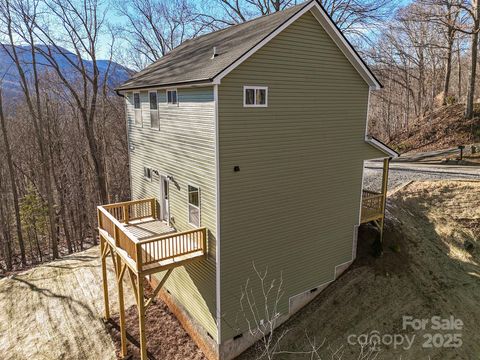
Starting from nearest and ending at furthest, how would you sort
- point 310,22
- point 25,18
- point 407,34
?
A: 1. point 310,22
2. point 25,18
3. point 407,34

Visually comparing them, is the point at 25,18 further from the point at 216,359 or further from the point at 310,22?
the point at 216,359

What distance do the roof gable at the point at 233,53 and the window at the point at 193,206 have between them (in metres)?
3.09

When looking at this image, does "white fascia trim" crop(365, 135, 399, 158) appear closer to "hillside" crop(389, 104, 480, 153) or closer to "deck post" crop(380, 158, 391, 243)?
"deck post" crop(380, 158, 391, 243)

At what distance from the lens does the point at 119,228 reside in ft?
32.3

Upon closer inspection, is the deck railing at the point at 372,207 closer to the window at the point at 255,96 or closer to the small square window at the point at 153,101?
the window at the point at 255,96

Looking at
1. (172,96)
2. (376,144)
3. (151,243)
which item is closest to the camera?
(151,243)

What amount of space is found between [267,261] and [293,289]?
1.74 metres

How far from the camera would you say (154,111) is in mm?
11648

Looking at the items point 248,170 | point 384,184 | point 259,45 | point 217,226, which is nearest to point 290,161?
point 248,170

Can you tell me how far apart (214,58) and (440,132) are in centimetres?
2293

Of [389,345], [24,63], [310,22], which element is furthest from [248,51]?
[24,63]

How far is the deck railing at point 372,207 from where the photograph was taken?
12789 millimetres

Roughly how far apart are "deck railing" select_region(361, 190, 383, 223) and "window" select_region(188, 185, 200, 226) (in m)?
6.45

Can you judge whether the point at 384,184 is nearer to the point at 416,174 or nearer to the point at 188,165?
the point at 416,174
